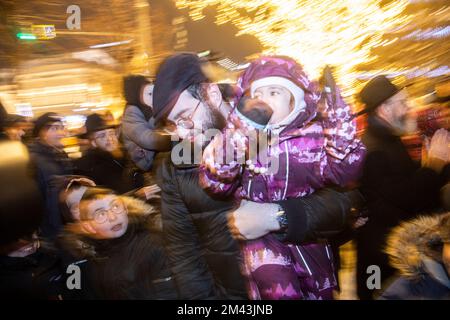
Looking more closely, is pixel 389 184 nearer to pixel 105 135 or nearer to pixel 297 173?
pixel 297 173

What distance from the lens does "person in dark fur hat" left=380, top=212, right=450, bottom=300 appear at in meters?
1.44

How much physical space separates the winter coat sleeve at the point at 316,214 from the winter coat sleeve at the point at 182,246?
0.39 metres

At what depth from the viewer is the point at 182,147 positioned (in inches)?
61.0

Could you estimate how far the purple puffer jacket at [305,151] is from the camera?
1.38m

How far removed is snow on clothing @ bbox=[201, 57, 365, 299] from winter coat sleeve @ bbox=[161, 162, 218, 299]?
0.64 ft

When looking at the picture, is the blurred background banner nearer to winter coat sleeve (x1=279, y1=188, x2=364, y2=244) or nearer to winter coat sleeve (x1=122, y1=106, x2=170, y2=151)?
winter coat sleeve (x1=122, y1=106, x2=170, y2=151)

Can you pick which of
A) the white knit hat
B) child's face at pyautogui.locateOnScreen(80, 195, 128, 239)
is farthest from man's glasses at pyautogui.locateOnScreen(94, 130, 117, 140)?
the white knit hat

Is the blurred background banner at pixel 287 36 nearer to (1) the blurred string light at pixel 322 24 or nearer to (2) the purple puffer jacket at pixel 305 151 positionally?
(1) the blurred string light at pixel 322 24

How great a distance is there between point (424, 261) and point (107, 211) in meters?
1.31

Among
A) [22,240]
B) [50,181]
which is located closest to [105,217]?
[22,240]

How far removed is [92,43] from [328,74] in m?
1.13
